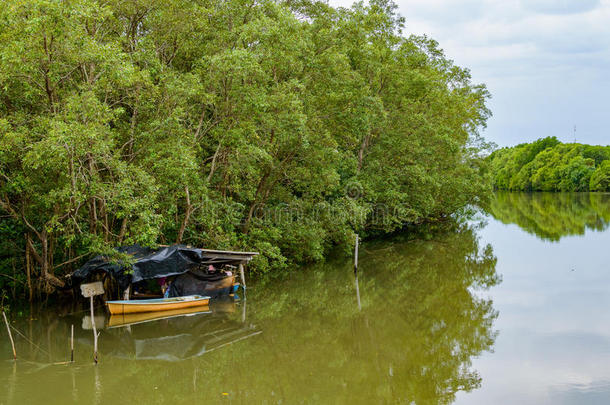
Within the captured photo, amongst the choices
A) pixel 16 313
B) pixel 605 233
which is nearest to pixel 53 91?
pixel 16 313

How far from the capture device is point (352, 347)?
13750mm

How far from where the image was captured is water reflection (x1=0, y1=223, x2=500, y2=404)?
1081 centimetres

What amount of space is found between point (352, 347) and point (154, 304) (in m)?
6.68

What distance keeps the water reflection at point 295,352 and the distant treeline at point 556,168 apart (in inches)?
2699

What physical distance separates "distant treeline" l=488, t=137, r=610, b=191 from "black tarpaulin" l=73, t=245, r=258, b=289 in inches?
2831

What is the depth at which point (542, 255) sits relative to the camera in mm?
29000

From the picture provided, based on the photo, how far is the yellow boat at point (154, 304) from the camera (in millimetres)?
16156

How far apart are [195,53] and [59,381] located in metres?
14.8

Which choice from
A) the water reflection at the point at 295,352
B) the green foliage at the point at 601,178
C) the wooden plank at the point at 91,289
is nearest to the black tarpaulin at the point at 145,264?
the wooden plank at the point at 91,289

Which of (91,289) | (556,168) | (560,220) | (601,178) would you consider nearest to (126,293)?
(91,289)

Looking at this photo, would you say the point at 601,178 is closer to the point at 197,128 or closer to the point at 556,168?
the point at 556,168

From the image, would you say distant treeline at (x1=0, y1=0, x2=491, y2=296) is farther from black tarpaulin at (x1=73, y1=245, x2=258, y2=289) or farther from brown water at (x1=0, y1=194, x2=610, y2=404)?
brown water at (x1=0, y1=194, x2=610, y2=404)

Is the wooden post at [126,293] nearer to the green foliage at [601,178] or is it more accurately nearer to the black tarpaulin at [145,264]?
the black tarpaulin at [145,264]

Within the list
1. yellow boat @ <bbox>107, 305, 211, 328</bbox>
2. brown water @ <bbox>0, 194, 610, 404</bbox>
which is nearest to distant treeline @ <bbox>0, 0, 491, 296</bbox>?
yellow boat @ <bbox>107, 305, 211, 328</bbox>
